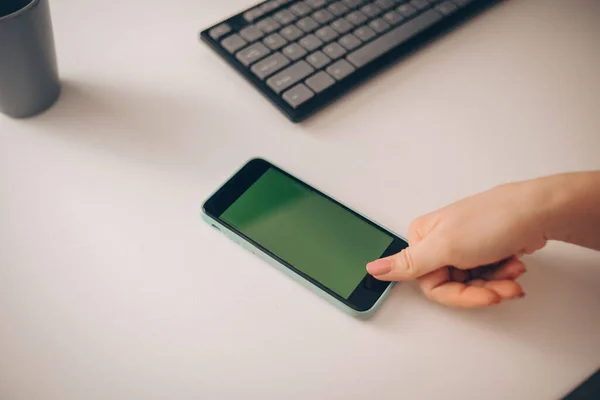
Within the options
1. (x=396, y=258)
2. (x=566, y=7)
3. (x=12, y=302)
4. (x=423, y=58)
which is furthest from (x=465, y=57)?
(x=12, y=302)

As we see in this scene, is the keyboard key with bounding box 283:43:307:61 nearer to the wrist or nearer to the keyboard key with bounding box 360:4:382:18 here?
the keyboard key with bounding box 360:4:382:18

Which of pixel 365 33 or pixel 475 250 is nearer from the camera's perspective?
pixel 475 250

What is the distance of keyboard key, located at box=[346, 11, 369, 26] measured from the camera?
1.71 feet

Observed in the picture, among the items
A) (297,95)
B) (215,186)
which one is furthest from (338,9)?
(215,186)

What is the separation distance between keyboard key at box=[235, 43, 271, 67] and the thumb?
21 centimetres

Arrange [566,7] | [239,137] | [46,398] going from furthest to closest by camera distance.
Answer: [566,7], [239,137], [46,398]

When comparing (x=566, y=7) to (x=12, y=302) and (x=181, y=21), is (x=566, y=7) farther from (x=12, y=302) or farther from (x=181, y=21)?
(x=12, y=302)

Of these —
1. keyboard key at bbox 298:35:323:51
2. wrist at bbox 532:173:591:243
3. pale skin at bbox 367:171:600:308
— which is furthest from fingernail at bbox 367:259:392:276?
keyboard key at bbox 298:35:323:51

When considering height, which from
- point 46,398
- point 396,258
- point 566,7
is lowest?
point 46,398

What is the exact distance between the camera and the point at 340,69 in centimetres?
48

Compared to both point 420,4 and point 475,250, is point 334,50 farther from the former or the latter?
point 475,250

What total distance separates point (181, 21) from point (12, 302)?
1.01ft

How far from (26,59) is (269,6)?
224 millimetres

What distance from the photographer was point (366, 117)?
0.48 m
